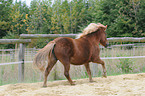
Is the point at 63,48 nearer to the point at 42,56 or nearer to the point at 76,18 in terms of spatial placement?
the point at 42,56

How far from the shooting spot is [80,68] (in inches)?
256

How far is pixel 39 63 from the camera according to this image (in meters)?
4.63

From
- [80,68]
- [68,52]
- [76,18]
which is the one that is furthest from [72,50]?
[76,18]

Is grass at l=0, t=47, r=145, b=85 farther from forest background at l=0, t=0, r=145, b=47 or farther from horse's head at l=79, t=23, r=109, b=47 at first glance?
forest background at l=0, t=0, r=145, b=47

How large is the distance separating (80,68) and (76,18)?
1799 cm

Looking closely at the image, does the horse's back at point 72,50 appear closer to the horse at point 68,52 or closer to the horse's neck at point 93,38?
the horse at point 68,52

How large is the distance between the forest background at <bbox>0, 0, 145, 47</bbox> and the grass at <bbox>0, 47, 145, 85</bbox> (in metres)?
10.1

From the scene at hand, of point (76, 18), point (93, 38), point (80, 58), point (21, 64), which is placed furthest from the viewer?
point (76, 18)

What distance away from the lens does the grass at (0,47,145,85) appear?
5691 millimetres

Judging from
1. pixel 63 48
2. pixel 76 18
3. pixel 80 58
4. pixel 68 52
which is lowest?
pixel 80 58

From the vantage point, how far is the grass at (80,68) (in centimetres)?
569

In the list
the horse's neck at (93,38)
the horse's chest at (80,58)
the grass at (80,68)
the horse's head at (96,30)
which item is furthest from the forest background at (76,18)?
the horse's chest at (80,58)

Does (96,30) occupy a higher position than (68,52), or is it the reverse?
(96,30)

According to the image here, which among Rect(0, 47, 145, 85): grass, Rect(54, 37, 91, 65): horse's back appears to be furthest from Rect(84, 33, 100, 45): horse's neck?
Rect(0, 47, 145, 85): grass
